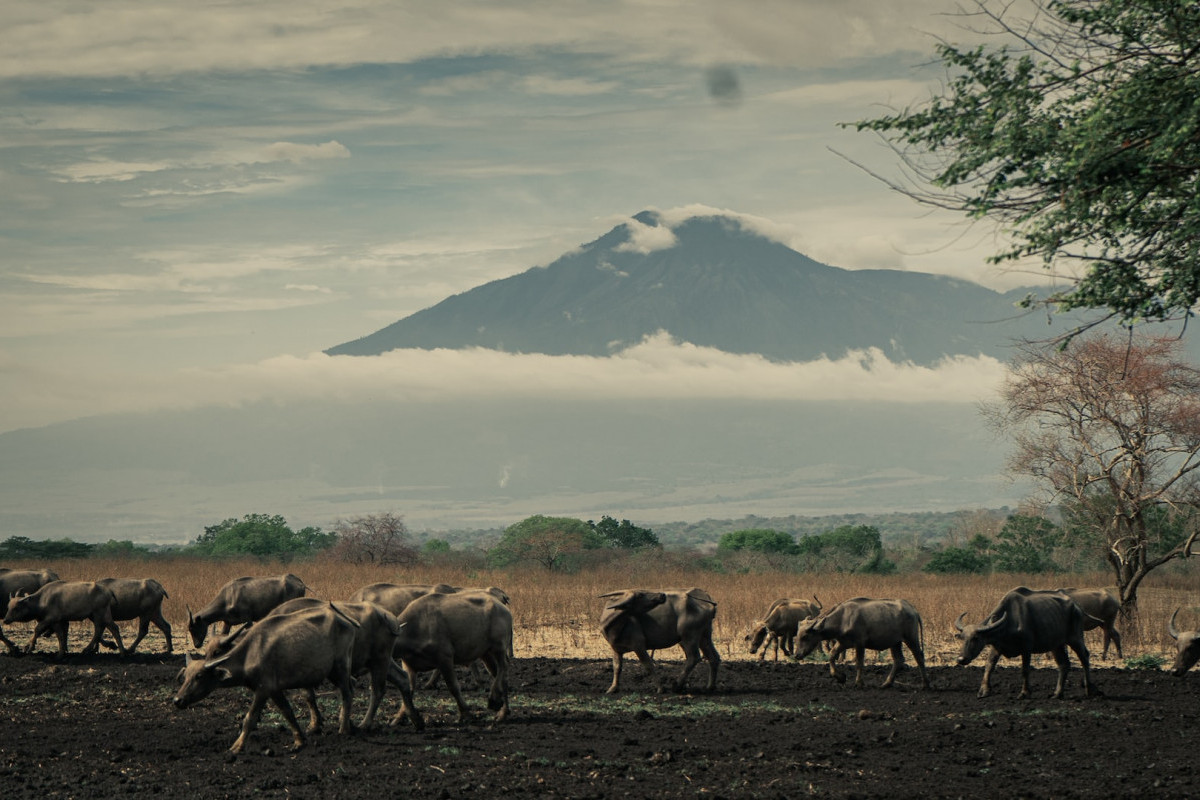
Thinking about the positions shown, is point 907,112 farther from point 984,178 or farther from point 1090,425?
point 1090,425

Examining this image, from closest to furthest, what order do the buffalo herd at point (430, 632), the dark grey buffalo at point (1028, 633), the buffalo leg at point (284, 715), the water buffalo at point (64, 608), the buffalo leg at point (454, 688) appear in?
the buffalo leg at point (284, 715) → the buffalo herd at point (430, 632) → the buffalo leg at point (454, 688) → the dark grey buffalo at point (1028, 633) → the water buffalo at point (64, 608)

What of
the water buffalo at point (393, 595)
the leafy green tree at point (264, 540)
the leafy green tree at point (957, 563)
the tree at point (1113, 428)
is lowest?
the leafy green tree at point (264, 540)

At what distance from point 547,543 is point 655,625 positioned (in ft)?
170

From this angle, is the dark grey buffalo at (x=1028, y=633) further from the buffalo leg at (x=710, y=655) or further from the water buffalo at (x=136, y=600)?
the water buffalo at (x=136, y=600)

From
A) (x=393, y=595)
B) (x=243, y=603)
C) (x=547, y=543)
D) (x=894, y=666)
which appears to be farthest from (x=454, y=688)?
(x=547, y=543)

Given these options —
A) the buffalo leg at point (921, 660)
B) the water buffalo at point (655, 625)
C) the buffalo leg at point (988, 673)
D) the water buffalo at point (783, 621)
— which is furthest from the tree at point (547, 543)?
the buffalo leg at point (988, 673)

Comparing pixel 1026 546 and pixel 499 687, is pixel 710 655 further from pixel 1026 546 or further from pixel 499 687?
pixel 1026 546

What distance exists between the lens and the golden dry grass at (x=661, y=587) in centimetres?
2772

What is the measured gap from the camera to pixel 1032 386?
1224 inches

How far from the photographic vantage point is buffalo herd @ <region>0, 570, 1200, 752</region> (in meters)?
14.5

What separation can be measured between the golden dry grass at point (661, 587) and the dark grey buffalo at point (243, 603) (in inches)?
140

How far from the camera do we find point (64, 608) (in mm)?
23141

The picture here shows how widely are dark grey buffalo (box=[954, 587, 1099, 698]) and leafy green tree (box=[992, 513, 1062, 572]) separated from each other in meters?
41.4

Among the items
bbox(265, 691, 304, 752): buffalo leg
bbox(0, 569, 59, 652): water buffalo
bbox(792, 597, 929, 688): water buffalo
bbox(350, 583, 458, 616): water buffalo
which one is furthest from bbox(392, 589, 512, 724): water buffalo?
bbox(0, 569, 59, 652): water buffalo
